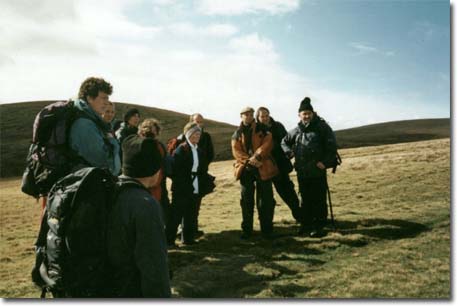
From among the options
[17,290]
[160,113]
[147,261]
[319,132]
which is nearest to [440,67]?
[319,132]

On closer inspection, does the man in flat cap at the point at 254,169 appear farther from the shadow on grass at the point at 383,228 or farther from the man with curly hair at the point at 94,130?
the man with curly hair at the point at 94,130

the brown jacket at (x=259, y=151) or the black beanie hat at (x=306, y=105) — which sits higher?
the black beanie hat at (x=306, y=105)

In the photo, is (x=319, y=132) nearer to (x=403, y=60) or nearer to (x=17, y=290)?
(x=403, y=60)

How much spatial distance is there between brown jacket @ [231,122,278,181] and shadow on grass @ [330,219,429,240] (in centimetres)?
164

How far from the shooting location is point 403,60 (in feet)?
22.7

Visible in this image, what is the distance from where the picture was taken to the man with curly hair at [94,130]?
3.94 m

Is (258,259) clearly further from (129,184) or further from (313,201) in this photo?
(129,184)

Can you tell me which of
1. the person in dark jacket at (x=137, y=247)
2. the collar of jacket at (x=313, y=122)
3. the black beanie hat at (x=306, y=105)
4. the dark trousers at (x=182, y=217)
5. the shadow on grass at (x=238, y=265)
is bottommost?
the shadow on grass at (x=238, y=265)

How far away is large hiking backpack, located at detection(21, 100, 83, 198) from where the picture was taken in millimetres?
3945

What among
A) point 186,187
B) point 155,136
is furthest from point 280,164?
point 155,136

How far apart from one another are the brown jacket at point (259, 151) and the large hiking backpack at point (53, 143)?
3.86 m

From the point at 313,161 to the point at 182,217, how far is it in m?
2.49

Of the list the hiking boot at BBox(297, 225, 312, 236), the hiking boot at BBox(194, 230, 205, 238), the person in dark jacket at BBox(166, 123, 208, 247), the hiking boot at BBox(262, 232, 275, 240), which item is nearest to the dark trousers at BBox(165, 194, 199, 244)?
the person in dark jacket at BBox(166, 123, 208, 247)

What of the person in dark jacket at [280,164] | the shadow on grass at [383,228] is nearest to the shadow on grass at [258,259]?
the shadow on grass at [383,228]
